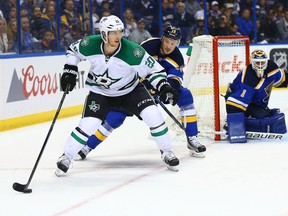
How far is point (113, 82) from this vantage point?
15.3ft

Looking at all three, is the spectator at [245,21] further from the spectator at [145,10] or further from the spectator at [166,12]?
the spectator at [145,10]

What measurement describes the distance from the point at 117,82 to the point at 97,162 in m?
0.80

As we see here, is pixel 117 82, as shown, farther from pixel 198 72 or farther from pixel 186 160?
pixel 198 72

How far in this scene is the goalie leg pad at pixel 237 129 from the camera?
19.6 feet

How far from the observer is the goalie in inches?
235

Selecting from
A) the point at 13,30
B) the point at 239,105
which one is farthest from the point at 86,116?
the point at 13,30

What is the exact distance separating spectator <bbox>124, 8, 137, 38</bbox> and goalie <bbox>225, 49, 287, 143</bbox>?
3.90m

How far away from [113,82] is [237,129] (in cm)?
164

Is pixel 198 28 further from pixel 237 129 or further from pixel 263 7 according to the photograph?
pixel 237 129

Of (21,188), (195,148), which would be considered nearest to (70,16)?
(195,148)

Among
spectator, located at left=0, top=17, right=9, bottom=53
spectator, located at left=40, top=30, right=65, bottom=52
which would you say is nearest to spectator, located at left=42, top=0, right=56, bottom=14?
spectator, located at left=40, top=30, right=65, bottom=52

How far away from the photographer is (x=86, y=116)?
4.62 meters

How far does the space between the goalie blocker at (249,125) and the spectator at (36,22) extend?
2865 mm

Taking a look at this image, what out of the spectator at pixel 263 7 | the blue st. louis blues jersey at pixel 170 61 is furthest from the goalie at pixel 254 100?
the spectator at pixel 263 7
